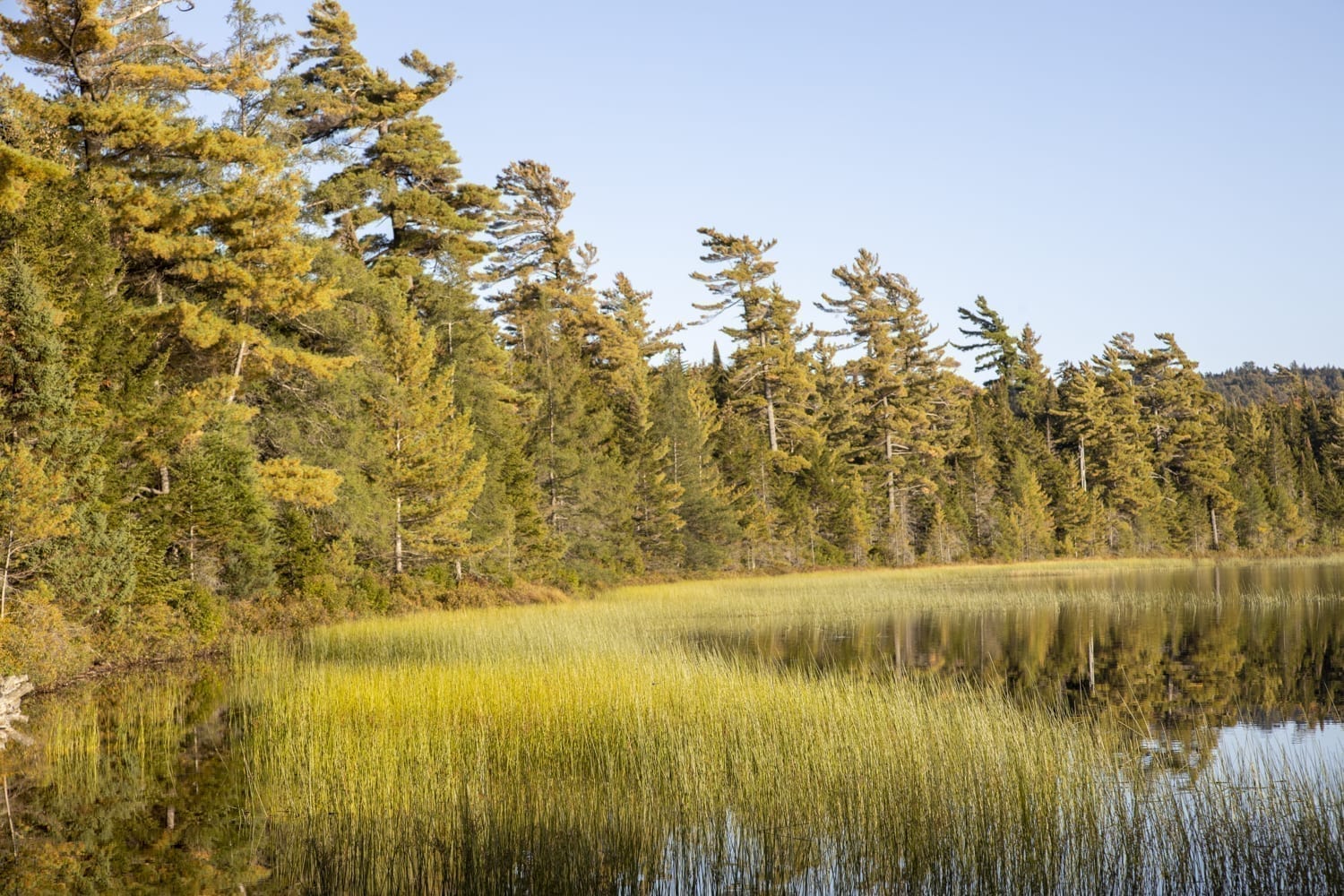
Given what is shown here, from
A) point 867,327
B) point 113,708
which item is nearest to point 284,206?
point 113,708

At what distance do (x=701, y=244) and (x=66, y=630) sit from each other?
145ft

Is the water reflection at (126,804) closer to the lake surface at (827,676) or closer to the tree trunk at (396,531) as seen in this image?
the lake surface at (827,676)

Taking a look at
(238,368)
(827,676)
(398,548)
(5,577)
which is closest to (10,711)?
(5,577)

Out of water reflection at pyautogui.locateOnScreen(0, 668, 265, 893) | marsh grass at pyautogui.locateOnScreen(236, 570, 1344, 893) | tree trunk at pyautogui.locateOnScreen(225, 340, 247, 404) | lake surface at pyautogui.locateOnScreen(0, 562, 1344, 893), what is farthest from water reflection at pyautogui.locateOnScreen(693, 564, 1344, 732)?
tree trunk at pyautogui.locateOnScreen(225, 340, 247, 404)

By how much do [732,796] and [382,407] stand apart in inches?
928

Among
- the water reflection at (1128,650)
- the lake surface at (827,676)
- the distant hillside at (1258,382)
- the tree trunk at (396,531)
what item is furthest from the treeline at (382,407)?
the distant hillside at (1258,382)

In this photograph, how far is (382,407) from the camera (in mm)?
30203

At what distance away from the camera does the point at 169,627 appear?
777 inches

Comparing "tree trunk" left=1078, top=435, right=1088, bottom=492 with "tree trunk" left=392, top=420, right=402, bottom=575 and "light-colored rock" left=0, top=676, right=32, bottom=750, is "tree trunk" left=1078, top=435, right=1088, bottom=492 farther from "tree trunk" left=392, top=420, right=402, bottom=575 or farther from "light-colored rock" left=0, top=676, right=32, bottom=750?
"light-colored rock" left=0, top=676, right=32, bottom=750

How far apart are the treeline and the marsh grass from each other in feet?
26.7

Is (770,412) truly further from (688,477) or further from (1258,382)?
(1258,382)

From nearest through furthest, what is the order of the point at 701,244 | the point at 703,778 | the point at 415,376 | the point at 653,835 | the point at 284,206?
the point at 653,835 → the point at 703,778 → the point at 284,206 → the point at 415,376 → the point at 701,244

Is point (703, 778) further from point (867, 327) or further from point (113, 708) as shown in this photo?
point (867, 327)

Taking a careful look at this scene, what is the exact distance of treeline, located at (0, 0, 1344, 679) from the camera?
717 inches
